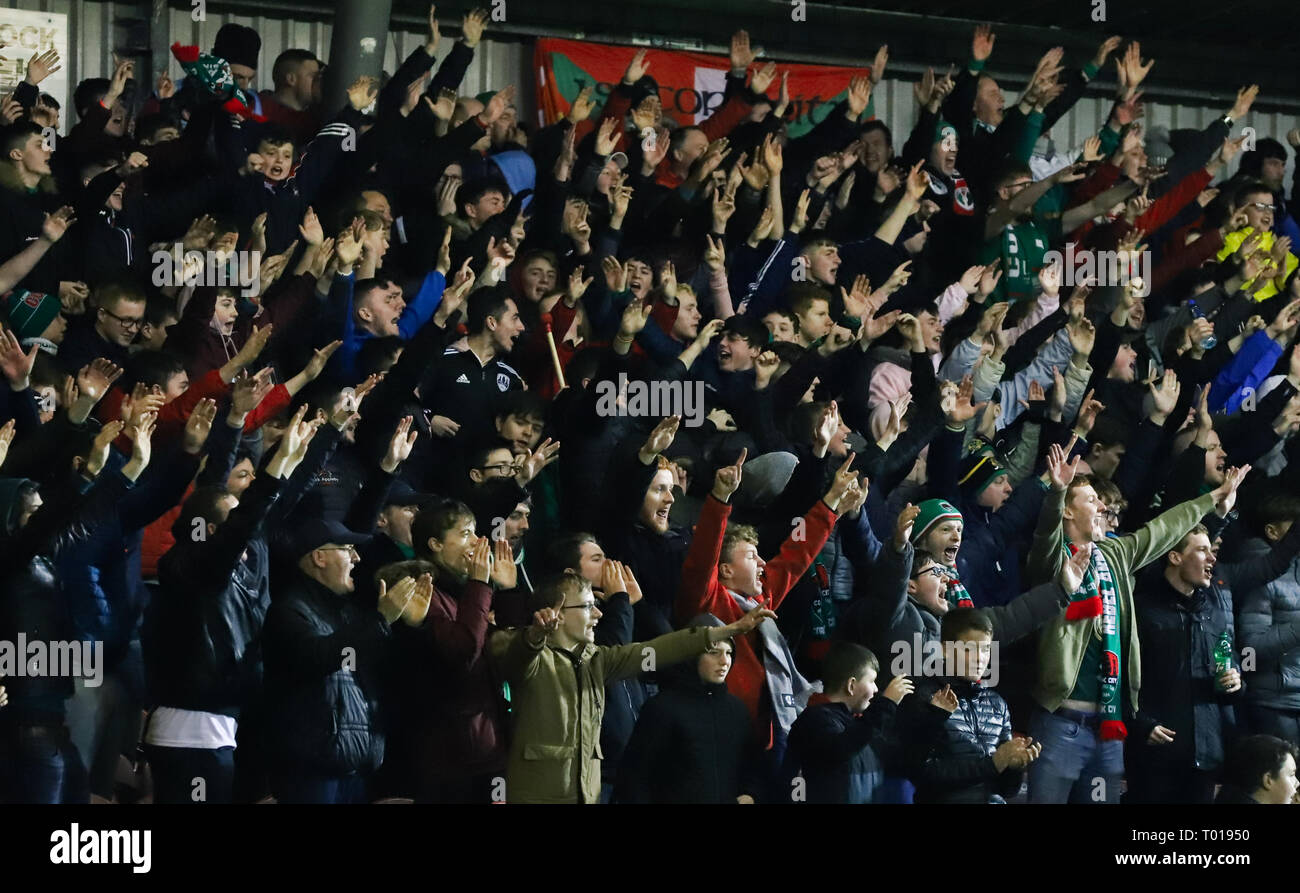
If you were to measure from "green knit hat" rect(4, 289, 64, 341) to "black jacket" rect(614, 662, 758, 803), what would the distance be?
2.78 meters

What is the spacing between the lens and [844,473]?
8.04 metres

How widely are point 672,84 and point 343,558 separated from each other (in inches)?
266

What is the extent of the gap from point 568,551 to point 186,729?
4.98 feet

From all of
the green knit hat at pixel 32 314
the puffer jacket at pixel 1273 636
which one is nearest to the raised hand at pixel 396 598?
the green knit hat at pixel 32 314

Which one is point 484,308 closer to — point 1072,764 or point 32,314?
point 32,314

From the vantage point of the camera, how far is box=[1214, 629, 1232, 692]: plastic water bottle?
8898mm

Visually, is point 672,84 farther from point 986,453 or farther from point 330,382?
point 330,382

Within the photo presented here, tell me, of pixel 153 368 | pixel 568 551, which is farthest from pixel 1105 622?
pixel 153 368

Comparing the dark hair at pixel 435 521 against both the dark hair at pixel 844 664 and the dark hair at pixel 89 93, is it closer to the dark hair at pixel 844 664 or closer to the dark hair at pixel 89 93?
the dark hair at pixel 844 664

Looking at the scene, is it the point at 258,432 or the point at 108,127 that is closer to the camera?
the point at 258,432

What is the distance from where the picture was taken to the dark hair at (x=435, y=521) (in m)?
7.48

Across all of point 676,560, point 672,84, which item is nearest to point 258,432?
point 676,560

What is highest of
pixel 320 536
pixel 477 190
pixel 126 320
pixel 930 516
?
pixel 477 190

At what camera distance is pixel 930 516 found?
8453mm
